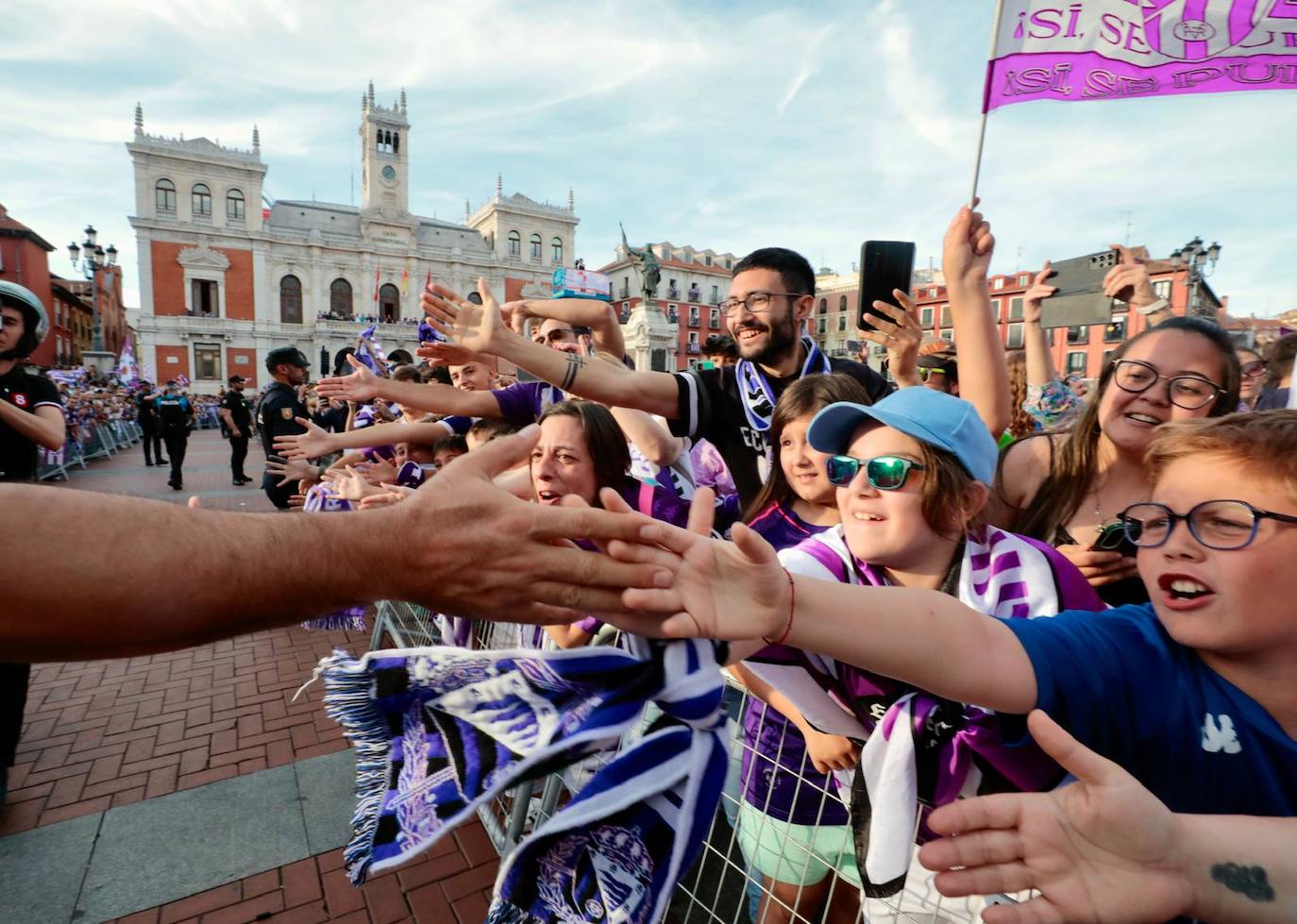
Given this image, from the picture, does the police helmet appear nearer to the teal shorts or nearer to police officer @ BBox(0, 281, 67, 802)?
police officer @ BBox(0, 281, 67, 802)

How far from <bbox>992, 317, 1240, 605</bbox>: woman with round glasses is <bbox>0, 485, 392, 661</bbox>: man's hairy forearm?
194 cm

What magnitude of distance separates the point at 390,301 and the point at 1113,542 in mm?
54166

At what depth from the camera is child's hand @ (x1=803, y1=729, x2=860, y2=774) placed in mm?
1511

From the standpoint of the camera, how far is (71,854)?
2.61 meters

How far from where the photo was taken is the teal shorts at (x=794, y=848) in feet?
5.57

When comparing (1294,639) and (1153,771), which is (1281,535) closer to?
(1294,639)

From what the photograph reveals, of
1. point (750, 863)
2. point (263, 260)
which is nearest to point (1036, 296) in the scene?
point (750, 863)

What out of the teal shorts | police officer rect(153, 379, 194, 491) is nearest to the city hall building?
police officer rect(153, 379, 194, 491)

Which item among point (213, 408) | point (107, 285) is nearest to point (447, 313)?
point (213, 408)

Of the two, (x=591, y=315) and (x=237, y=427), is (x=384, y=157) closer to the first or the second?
(x=237, y=427)

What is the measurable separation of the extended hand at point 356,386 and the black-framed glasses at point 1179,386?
125 inches

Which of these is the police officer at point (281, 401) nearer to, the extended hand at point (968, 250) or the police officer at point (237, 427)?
the extended hand at point (968, 250)

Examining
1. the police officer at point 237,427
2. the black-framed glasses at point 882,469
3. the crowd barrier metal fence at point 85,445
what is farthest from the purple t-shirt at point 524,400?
the police officer at point 237,427

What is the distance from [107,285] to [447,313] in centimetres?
6112
